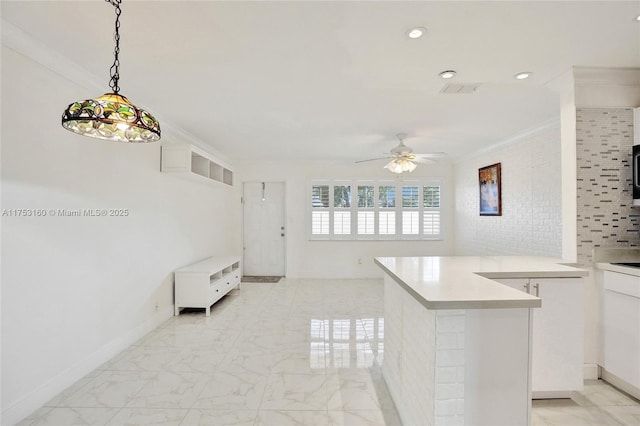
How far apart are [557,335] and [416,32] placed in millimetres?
2195

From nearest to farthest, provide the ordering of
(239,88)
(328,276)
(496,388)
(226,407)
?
1. (496,388)
2. (226,407)
3. (239,88)
4. (328,276)

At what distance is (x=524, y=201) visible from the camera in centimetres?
399

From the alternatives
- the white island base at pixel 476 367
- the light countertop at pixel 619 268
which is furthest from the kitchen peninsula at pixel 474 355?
the light countertop at pixel 619 268

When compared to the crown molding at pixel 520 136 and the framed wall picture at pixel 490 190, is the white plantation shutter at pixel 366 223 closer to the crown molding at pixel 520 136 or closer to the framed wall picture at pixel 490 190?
the framed wall picture at pixel 490 190

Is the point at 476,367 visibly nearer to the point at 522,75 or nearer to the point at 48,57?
the point at 522,75

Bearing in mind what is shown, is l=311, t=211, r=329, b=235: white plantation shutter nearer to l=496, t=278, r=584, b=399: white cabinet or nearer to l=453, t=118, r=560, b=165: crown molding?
l=453, t=118, r=560, b=165: crown molding

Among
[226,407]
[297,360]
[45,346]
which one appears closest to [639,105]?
[297,360]

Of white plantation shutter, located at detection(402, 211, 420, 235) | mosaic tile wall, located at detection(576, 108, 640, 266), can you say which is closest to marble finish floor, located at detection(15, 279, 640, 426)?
mosaic tile wall, located at detection(576, 108, 640, 266)

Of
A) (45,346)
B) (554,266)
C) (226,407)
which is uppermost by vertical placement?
(554,266)

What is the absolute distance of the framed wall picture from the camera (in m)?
4.55

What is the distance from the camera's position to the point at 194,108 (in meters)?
3.13

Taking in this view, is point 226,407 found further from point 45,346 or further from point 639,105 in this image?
point 639,105

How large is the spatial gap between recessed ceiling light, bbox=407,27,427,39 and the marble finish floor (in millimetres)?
2381

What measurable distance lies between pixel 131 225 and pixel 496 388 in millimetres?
3198
